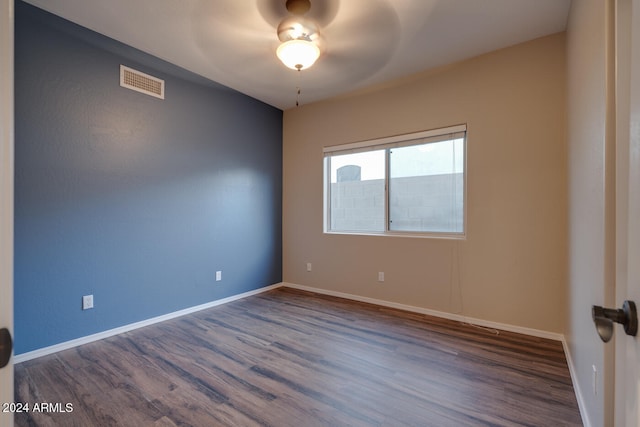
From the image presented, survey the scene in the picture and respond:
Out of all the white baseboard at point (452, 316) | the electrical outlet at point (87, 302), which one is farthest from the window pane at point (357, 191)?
the electrical outlet at point (87, 302)


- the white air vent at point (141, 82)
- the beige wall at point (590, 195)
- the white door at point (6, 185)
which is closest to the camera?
the white door at point (6, 185)

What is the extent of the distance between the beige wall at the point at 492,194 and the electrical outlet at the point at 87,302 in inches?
108

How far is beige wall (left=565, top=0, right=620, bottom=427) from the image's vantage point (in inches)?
45.6

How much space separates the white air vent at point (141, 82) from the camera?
2755 mm

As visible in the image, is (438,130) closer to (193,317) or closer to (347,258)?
(347,258)

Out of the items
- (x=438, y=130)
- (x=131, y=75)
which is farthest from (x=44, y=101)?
(x=438, y=130)

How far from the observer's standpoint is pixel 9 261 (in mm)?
509

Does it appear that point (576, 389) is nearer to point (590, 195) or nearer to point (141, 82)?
point (590, 195)

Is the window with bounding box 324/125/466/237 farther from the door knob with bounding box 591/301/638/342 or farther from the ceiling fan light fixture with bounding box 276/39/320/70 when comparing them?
the door knob with bounding box 591/301/638/342

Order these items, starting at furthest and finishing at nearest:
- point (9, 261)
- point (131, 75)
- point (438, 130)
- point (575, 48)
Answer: point (438, 130) < point (131, 75) < point (575, 48) < point (9, 261)

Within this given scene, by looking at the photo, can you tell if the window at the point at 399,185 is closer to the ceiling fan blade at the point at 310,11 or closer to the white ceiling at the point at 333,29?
the white ceiling at the point at 333,29

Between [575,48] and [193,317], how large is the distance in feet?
13.3

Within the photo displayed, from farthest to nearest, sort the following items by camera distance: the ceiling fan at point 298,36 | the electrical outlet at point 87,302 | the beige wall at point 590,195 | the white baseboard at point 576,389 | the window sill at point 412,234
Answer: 1. the window sill at point 412,234
2. the electrical outlet at point 87,302
3. the ceiling fan at point 298,36
4. the white baseboard at point 576,389
5. the beige wall at point 590,195

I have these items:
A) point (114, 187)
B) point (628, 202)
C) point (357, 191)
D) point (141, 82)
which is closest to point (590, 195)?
point (628, 202)
